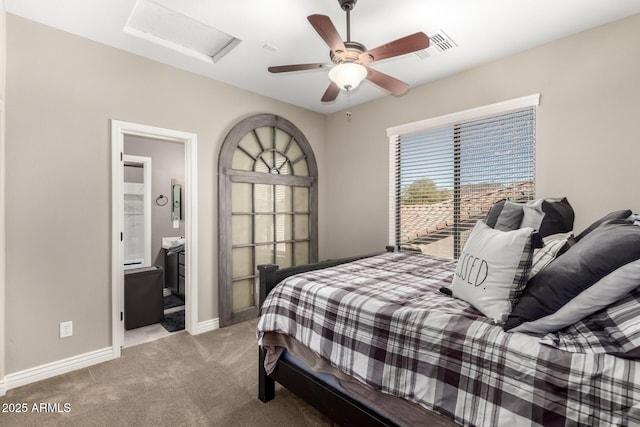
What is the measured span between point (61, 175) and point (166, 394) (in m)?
1.88

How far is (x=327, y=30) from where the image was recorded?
171 cm

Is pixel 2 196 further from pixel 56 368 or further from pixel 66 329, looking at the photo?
pixel 56 368

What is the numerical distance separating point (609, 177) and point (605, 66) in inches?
34.1

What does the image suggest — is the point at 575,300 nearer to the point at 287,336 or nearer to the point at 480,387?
the point at 480,387

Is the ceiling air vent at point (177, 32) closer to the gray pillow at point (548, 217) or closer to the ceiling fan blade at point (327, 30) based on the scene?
the ceiling fan blade at point (327, 30)

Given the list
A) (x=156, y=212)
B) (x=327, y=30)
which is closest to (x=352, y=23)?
(x=327, y=30)

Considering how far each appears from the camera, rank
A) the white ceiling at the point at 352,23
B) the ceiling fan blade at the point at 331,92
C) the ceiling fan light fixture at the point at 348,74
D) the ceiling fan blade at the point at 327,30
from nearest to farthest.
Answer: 1. the ceiling fan blade at the point at 327,30
2. the ceiling fan light fixture at the point at 348,74
3. the white ceiling at the point at 352,23
4. the ceiling fan blade at the point at 331,92

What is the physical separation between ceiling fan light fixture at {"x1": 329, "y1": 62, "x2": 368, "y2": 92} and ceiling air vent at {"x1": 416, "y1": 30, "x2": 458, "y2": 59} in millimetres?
952

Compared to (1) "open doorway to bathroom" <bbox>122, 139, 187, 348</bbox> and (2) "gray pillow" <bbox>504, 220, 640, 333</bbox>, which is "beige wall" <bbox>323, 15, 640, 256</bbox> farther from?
(1) "open doorway to bathroom" <bbox>122, 139, 187, 348</bbox>

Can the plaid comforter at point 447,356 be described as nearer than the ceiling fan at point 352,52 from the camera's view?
Yes

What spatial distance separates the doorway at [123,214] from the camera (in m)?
2.64

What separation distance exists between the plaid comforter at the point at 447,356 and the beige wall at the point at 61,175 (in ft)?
5.72

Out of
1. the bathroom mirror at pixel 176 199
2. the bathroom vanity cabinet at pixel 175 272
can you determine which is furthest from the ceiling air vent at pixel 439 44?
the bathroom mirror at pixel 176 199

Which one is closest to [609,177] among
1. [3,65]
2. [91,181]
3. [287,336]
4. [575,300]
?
[575,300]
